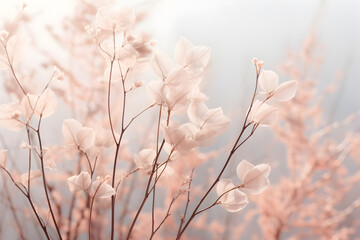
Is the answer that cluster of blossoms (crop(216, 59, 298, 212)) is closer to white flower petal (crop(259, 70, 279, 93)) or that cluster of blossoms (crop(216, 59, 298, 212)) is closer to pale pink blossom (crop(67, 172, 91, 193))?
white flower petal (crop(259, 70, 279, 93))

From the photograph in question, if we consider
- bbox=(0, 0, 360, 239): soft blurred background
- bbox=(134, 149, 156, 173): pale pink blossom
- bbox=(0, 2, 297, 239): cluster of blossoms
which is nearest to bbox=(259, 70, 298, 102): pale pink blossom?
bbox=(0, 2, 297, 239): cluster of blossoms

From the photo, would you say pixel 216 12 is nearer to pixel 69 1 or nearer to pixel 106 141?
pixel 69 1

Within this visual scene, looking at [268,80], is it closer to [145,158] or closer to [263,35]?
[145,158]

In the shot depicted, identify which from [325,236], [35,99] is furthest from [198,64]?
[325,236]

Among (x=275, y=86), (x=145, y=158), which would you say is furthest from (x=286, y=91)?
(x=145, y=158)

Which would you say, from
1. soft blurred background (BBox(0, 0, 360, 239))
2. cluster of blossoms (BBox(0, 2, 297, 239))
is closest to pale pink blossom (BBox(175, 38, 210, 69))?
cluster of blossoms (BBox(0, 2, 297, 239))

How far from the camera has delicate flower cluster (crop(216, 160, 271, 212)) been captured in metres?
0.29

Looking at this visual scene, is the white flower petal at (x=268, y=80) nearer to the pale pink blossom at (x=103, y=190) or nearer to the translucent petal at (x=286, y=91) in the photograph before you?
the translucent petal at (x=286, y=91)

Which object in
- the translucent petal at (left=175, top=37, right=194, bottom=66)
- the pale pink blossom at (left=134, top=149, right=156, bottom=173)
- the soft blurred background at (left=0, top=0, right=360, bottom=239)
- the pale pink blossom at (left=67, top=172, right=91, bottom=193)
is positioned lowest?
the pale pink blossom at (left=67, top=172, right=91, bottom=193)

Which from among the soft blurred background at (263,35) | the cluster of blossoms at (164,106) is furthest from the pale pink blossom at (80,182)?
the soft blurred background at (263,35)

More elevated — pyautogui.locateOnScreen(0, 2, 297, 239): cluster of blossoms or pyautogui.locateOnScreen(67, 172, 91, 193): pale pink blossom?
pyautogui.locateOnScreen(0, 2, 297, 239): cluster of blossoms

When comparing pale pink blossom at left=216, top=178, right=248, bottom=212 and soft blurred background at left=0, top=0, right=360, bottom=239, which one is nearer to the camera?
pale pink blossom at left=216, top=178, right=248, bottom=212

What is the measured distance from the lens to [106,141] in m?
0.32

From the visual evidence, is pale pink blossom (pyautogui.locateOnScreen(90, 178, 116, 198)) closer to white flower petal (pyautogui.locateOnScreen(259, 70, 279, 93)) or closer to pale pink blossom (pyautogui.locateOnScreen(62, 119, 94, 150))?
pale pink blossom (pyautogui.locateOnScreen(62, 119, 94, 150))
